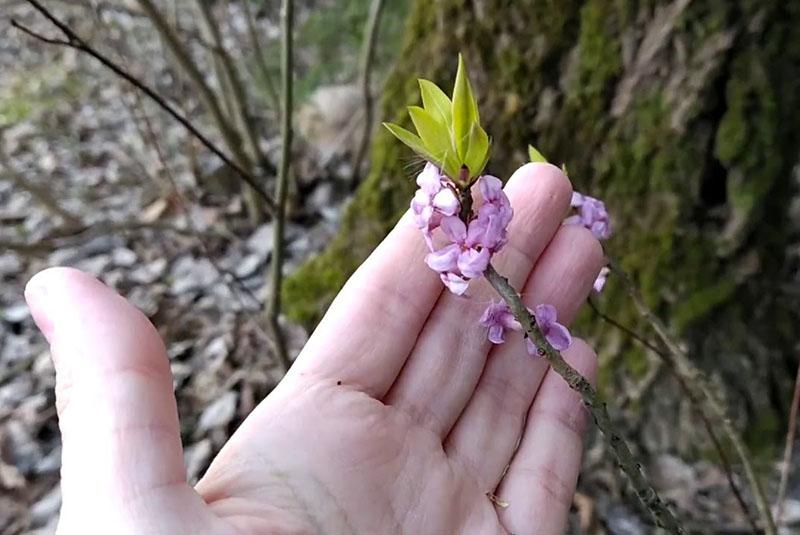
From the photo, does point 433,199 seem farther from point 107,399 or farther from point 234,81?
point 234,81

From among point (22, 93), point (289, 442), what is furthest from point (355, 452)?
point (22, 93)

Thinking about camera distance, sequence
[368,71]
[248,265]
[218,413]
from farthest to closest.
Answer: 1. [248,265]
2. [368,71]
3. [218,413]

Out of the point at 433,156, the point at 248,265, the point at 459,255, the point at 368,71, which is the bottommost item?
the point at 248,265

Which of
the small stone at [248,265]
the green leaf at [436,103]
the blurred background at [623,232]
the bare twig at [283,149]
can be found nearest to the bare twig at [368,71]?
the blurred background at [623,232]

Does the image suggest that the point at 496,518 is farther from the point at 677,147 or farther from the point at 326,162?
the point at 326,162

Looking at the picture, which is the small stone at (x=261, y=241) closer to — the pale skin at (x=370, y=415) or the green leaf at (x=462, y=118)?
the pale skin at (x=370, y=415)

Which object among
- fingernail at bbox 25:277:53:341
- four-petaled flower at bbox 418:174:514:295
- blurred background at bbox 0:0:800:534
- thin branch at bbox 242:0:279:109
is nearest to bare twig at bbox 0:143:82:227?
blurred background at bbox 0:0:800:534

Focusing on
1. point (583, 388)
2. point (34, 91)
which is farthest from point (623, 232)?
point (34, 91)
